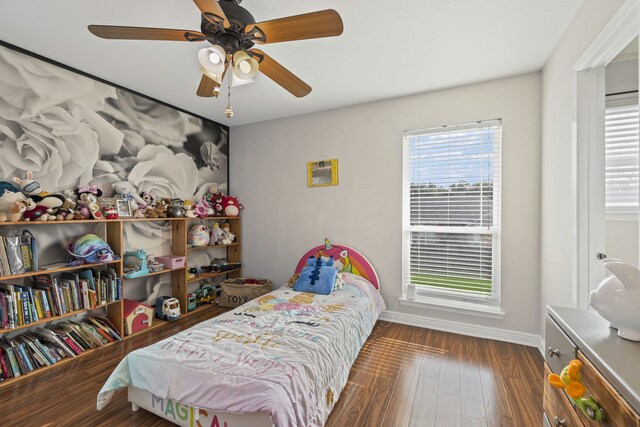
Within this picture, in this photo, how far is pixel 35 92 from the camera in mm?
2191

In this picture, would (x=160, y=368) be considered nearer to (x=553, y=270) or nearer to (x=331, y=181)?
(x=331, y=181)

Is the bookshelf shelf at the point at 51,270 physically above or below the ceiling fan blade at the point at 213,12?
below

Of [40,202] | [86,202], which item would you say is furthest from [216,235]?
[40,202]

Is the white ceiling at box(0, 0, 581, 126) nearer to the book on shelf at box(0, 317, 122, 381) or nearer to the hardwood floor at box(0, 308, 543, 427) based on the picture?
the book on shelf at box(0, 317, 122, 381)

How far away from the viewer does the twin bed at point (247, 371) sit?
1.35 meters

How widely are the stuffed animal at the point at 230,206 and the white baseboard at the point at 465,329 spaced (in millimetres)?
2301

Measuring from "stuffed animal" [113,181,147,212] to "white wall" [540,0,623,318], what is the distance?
3618 mm

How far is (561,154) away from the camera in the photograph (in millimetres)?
1939

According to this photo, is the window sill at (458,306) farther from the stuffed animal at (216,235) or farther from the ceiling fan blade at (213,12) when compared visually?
the ceiling fan blade at (213,12)

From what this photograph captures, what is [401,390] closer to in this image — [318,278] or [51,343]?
[318,278]

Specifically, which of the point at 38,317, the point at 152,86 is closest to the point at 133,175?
the point at 152,86

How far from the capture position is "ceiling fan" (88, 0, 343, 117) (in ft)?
4.06

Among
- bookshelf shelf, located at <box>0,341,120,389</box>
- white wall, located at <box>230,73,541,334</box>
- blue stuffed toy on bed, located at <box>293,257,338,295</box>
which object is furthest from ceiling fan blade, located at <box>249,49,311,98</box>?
bookshelf shelf, located at <box>0,341,120,389</box>

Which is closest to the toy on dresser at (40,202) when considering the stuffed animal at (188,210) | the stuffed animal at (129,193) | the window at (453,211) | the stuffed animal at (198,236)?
the stuffed animal at (129,193)
